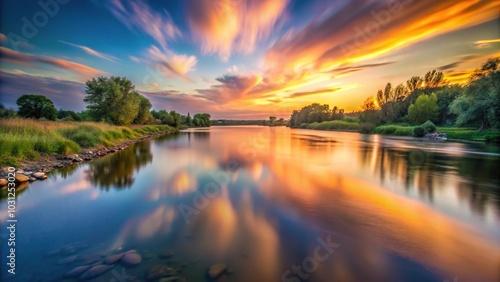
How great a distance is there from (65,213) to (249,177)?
6.65 metres

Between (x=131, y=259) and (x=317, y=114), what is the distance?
96.0 m

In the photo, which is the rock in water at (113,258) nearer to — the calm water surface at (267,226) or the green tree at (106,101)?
the calm water surface at (267,226)

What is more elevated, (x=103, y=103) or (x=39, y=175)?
(x=103, y=103)

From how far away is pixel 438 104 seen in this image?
51094 mm

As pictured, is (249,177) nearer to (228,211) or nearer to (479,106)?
(228,211)

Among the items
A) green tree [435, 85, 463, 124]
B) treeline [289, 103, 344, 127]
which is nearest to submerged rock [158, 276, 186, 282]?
green tree [435, 85, 463, 124]

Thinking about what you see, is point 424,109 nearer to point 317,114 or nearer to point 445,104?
point 445,104

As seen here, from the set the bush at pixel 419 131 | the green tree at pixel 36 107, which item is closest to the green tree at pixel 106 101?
the green tree at pixel 36 107

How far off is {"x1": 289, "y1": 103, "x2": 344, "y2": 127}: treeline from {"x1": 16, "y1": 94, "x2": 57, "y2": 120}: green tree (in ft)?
288

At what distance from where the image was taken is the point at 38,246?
386 cm

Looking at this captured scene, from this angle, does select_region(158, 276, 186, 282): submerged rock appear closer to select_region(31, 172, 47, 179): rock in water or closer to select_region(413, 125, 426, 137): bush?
select_region(31, 172, 47, 179): rock in water

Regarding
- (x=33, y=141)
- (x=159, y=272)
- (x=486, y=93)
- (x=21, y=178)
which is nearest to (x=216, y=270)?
(x=159, y=272)

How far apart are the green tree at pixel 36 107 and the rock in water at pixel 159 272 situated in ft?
153

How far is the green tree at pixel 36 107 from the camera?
35.6 m
